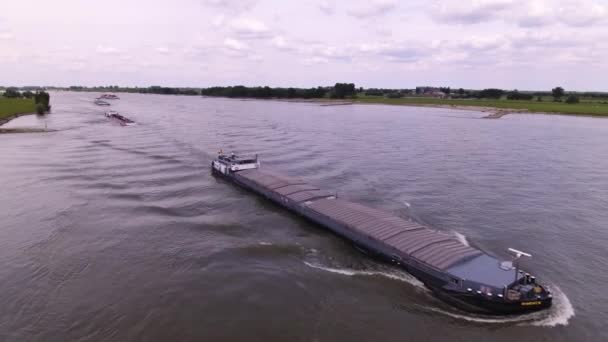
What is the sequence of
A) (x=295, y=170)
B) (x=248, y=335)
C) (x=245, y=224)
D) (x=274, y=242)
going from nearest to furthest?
1. (x=248, y=335)
2. (x=274, y=242)
3. (x=245, y=224)
4. (x=295, y=170)

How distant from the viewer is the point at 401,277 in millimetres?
28078

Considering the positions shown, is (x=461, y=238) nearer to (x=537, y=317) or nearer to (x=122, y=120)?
(x=537, y=317)

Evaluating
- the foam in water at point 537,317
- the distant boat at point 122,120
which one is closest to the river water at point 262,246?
the foam in water at point 537,317

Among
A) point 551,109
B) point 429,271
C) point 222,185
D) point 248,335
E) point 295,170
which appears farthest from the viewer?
point 551,109

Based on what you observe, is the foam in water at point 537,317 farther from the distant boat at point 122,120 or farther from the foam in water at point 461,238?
the distant boat at point 122,120

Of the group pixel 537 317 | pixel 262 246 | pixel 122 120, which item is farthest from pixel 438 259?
pixel 122 120

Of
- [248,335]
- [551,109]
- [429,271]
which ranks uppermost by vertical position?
[551,109]

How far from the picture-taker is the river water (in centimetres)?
2319

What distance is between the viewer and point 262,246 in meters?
33.4

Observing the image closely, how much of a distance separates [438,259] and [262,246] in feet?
47.1

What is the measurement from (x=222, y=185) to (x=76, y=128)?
239 feet

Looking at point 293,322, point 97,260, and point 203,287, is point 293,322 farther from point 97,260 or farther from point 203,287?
point 97,260

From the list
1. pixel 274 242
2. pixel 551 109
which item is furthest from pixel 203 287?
pixel 551 109

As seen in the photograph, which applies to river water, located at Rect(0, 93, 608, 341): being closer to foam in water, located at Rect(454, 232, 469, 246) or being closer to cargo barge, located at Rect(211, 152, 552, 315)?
foam in water, located at Rect(454, 232, 469, 246)
